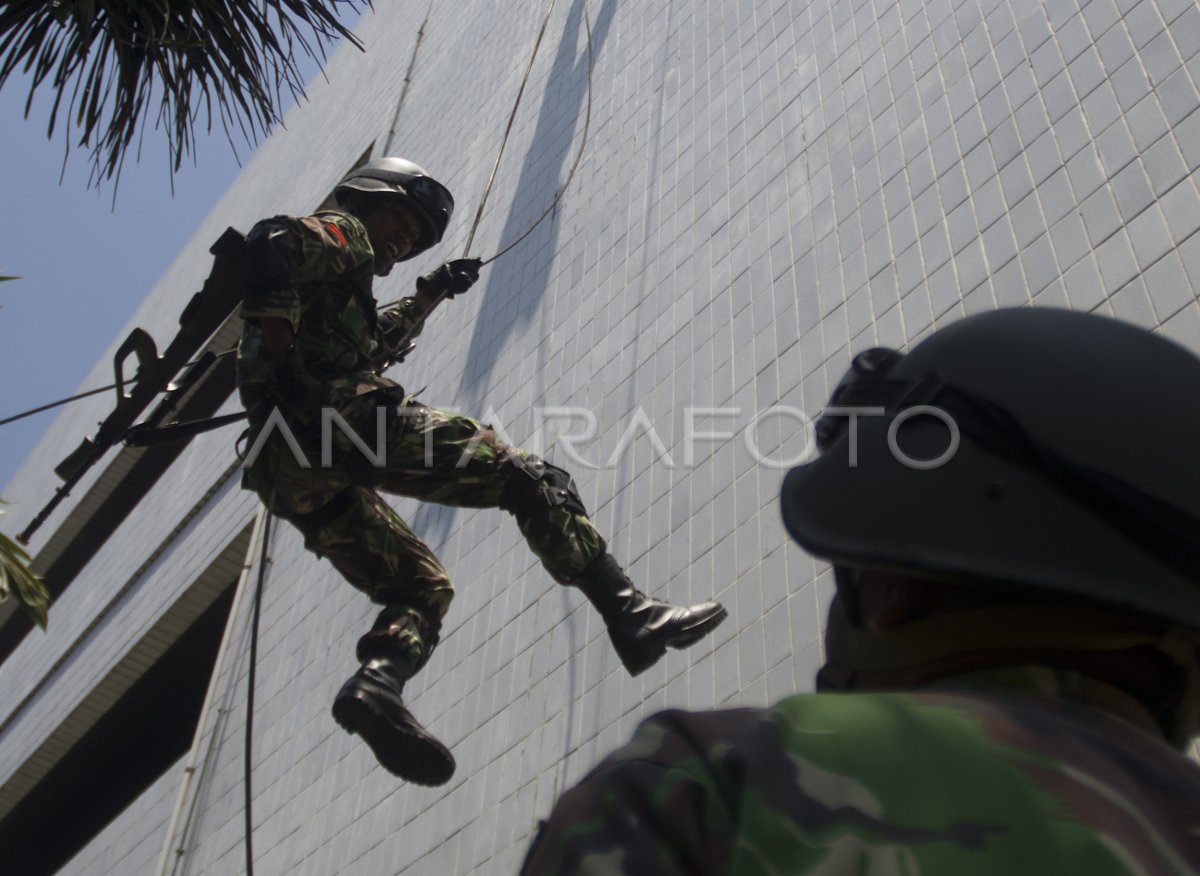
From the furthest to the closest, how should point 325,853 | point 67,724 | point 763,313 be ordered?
point 67,724 → point 325,853 → point 763,313

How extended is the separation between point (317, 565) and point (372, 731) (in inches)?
151

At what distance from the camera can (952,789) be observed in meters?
0.83

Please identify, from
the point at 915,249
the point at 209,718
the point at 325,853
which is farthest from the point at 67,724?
the point at 915,249

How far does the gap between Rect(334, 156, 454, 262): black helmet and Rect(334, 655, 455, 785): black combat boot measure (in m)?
1.35

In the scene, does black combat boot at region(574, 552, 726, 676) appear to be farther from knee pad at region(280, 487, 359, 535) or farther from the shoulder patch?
the shoulder patch

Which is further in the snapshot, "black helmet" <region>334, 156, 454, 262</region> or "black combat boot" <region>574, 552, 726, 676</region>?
"black helmet" <region>334, 156, 454, 262</region>

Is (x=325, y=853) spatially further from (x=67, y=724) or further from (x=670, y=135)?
(x=67, y=724)

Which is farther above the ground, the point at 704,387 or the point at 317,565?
the point at 704,387

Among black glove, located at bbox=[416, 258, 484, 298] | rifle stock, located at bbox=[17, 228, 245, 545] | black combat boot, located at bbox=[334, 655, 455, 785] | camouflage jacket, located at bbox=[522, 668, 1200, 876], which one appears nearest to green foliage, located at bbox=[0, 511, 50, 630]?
rifle stock, located at bbox=[17, 228, 245, 545]

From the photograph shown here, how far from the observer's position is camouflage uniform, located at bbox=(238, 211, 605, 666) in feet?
10.7

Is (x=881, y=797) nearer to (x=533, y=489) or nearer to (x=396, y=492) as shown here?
(x=533, y=489)

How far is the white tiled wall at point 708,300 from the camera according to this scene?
3389 mm

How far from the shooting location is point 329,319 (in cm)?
344

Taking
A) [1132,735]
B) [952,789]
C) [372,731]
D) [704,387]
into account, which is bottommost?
[704,387]
